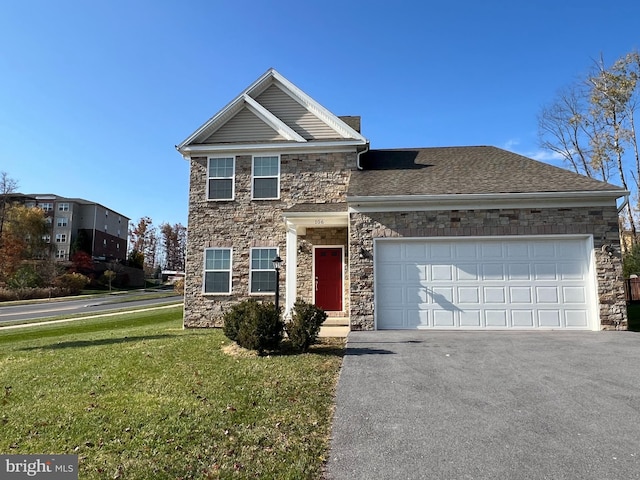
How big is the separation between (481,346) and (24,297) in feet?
121

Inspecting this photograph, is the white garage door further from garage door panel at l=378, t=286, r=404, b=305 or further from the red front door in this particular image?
the red front door

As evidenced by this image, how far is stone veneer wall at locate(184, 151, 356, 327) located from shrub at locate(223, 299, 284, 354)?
4.36 metres

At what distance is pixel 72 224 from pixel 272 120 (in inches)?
1821

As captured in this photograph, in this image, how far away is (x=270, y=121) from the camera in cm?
1291

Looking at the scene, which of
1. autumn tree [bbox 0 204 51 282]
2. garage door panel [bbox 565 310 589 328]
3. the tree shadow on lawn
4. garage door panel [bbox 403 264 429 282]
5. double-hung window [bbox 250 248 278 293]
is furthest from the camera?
autumn tree [bbox 0 204 51 282]

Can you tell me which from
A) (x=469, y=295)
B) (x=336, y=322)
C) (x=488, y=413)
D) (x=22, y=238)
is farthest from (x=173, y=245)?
(x=488, y=413)

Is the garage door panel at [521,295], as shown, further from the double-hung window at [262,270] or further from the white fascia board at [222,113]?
the white fascia board at [222,113]

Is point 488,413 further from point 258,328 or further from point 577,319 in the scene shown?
point 577,319

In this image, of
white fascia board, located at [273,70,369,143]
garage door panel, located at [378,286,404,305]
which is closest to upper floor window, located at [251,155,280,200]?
white fascia board, located at [273,70,369,143]

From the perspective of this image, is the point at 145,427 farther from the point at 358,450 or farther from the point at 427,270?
the point at 427,270

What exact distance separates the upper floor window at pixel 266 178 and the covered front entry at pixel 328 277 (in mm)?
2386

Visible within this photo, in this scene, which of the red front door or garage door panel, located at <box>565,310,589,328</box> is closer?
garage door panel, located at <box>565,310,589,328</box>

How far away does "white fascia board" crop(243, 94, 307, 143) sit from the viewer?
1270cm

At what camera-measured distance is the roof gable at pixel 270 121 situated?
506 inches
